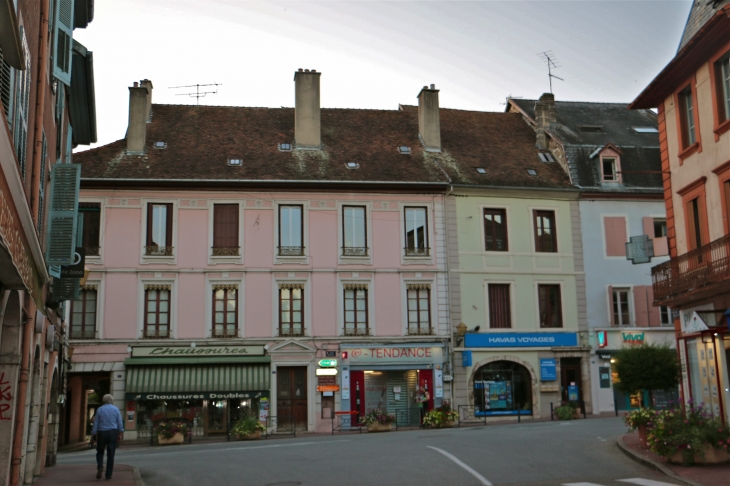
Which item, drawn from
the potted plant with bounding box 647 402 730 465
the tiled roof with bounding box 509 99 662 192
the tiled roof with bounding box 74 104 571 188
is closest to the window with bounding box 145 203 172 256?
the tiled roof with bounding box 74 104 571 188

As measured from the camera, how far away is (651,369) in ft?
66.7

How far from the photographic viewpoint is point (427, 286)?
33.4 meters

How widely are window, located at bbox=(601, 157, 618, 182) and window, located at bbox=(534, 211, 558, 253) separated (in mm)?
2896

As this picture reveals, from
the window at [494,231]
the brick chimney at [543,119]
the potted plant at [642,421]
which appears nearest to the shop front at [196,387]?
the window at [494,231]

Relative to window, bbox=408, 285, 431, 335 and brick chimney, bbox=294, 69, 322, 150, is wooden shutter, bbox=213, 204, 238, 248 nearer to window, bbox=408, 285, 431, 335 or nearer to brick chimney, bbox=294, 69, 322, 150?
brick chimney, bbox=294, 69, 322, 150

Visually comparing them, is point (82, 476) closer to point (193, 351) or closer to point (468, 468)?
point (468, 468)

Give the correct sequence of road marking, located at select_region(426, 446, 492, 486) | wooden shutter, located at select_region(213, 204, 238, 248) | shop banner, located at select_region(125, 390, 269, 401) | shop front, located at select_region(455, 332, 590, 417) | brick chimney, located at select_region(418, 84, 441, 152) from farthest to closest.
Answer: brick chimney, located at select_region(418, 84, 441, 152) → shop front, located at select_region(455, 332, 590, 417) → wooden shutter, located at select_region(213, 204, 238, 248) → shop banner, located at select_region(125, 390, 269, 401) → road marking, located at select_region(426, 446, 492, 486)

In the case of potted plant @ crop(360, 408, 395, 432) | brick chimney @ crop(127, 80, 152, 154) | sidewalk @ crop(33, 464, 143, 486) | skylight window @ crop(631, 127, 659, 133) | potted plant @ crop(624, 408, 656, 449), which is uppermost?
skylight window @ crop(631, 127, 659, 133)

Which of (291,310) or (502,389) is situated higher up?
(291,310)

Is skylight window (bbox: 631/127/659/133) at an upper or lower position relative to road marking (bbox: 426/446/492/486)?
upper

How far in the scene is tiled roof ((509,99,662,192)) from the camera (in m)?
36.2

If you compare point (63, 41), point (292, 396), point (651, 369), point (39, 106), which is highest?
point (63, 41)

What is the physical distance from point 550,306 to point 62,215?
23303 mm

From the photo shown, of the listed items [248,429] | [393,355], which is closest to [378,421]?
[393,355]
